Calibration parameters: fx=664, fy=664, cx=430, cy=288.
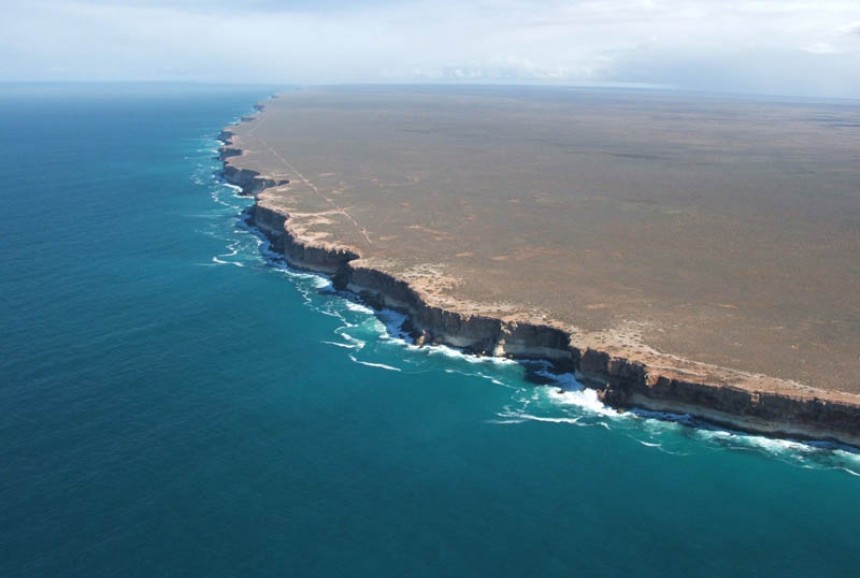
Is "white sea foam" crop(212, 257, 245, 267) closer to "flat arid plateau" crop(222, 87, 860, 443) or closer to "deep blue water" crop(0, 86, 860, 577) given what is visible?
"flat arid plateau" crop(222, 87, 860, 443)

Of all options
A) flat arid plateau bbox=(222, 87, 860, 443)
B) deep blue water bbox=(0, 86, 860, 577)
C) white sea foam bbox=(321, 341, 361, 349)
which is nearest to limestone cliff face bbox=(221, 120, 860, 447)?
flat arid plateau bbox=(222, 87, 860, 443)

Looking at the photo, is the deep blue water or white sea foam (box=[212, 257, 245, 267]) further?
white sea foam (box=[212, 257, 245, 267])

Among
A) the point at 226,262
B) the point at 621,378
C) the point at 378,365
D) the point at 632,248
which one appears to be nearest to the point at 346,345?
the point at 378,365

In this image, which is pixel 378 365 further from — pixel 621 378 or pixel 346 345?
pixel 621 378

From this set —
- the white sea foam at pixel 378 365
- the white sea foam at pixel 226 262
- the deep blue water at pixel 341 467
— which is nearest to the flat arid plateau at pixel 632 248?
the deep blue water at pixel 341 467

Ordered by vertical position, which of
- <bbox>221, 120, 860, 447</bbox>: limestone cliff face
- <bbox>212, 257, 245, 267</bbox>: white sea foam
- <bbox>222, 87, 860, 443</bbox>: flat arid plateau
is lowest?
<bbox>212, 257, 245, 267</bbox>: white sea foam

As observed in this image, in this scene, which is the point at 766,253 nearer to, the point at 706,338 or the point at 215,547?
the point at 706,338
